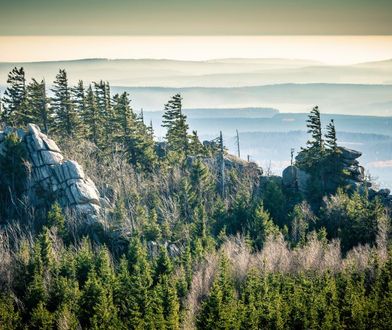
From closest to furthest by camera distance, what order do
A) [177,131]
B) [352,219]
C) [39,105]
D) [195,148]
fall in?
1. [352,219]
2. [39,105]
3. [177,131]
4. [195,148]

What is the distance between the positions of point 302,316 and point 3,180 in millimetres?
43363

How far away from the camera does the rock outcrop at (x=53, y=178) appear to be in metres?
76.5

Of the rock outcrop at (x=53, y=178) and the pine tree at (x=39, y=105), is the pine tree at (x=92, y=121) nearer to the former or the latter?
the pine tree at (x=39, y=105)

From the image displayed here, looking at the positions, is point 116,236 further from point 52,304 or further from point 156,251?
point 52,304

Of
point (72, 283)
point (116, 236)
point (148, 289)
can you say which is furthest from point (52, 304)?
point (116, 236)

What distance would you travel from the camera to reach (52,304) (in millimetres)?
59500

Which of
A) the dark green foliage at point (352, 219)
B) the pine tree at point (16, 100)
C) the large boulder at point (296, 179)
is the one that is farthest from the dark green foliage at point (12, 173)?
the dark green foliage at point (352, 219)

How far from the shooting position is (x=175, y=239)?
7469 centimetres

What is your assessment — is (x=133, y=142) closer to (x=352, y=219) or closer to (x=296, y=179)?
(x=296, y=179)

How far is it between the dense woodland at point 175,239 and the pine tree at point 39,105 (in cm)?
21

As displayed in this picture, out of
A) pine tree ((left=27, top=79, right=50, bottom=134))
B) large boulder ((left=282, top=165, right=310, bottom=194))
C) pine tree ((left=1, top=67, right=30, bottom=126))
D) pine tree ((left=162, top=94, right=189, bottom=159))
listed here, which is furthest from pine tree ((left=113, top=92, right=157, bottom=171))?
large boulder ((left=282, top=165, right=310, bottom=194))

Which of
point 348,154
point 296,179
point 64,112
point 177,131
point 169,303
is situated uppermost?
point 64,112

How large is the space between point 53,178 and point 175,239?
58.6 feet

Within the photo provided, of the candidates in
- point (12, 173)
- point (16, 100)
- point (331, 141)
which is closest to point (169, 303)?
point (12, 173)
